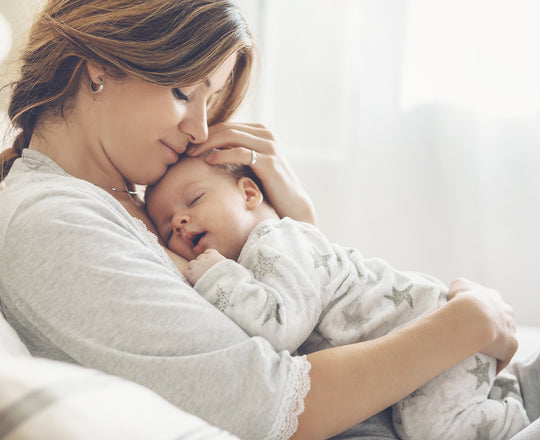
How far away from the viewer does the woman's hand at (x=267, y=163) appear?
1.39 meters

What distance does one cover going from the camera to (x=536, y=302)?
2.58 m

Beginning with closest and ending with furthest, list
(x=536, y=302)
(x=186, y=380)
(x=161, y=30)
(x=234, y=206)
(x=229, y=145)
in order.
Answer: (x=186, y=380) < (x=161, y=30) < (x=234, y=206) < (x=229, y=145) < (x=536, y=302)

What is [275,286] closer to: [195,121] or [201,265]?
[201,265]

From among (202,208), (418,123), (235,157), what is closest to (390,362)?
(202,208)

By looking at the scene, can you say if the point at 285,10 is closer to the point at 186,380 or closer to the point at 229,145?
the point at 229,145

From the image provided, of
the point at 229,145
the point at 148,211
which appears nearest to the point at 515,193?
the point at 229,145

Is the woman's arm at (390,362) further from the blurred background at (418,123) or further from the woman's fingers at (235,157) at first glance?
the blurred background at (418,123)

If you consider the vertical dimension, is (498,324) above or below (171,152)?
below

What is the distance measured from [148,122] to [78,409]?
2.55 ft

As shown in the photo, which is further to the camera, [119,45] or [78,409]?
[119,45]

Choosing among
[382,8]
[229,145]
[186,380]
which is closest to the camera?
[186,380]

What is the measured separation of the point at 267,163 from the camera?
1.46m

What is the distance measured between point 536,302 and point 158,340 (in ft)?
7.16

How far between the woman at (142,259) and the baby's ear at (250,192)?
55 millimetres
